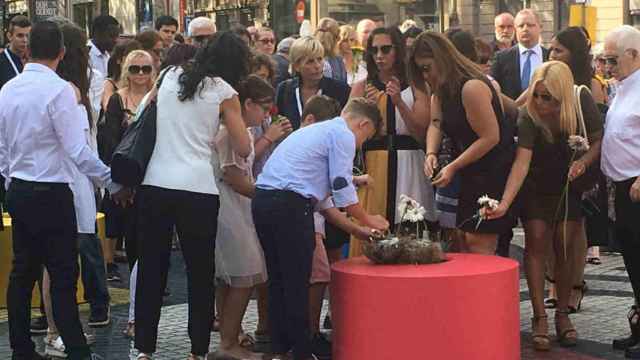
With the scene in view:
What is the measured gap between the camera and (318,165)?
6.58m

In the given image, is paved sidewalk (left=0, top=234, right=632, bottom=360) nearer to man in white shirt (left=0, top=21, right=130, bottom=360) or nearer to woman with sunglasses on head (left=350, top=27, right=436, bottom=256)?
man in white shirt (left=0, top=21, right=130, bottom=360)

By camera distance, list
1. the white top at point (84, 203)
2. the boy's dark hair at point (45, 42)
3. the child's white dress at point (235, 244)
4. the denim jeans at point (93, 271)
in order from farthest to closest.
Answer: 1. the denim jeans at point (93, 271)
2. the white top at point (84, 203)
3. the child's white dress at point (235, 244)
4. the boy's dark hair at point (45, 42)

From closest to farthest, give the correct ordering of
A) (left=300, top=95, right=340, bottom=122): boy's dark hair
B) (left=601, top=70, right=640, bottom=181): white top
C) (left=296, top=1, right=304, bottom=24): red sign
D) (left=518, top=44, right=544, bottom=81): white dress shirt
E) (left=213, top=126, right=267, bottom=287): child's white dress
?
(left=300, top=95, right=340, bottom=122): boy's dark hair, (left=213, top=126, right=267, bottom=287): child's white dress, (left=601, top=70, right=640, bottom=181): white top, (left=518, top=44, right=544, bottom=81): white dress shirt, (left=296, top=1, right=304, bottom=24): red sign

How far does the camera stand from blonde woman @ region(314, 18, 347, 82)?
10.7m

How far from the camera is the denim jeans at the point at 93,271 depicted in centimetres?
811

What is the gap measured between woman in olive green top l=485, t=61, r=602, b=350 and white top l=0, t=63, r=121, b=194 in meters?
2.46

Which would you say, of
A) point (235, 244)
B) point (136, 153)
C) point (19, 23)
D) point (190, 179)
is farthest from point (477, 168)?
point (19, 23)

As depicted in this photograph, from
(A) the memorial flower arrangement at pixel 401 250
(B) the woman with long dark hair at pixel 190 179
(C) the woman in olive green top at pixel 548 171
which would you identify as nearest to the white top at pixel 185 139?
(B) the woman with long dark hair at pixel 190 179

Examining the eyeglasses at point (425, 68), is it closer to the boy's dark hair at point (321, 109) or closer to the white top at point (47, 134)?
the boy's dark hair at point (321, 109)

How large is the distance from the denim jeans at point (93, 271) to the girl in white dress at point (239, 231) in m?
1.33

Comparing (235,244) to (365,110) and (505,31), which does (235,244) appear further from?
(505,31)

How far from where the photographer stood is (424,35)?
285 inches

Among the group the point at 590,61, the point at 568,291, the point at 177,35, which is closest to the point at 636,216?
the point at 568,291

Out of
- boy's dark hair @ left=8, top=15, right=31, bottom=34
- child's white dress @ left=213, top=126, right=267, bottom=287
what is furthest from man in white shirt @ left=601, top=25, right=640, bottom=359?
boy's dark hair @ left=8, top=15, right=31, bottom=34
